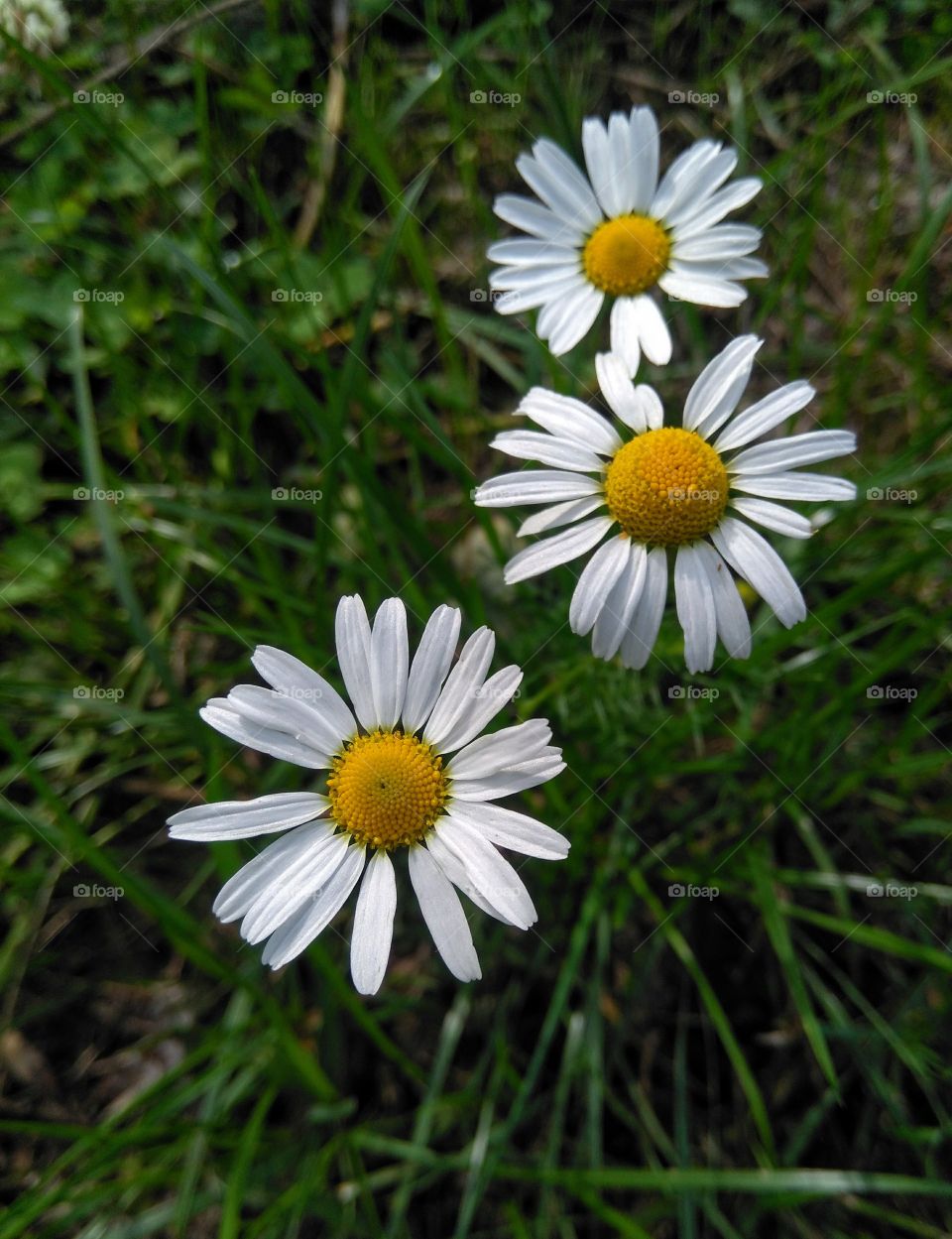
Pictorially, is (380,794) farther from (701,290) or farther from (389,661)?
(701,290)

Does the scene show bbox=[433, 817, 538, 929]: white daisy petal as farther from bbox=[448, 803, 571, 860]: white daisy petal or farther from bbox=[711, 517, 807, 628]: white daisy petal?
bbox=[711, 517, 807, 628]: white daisy petal

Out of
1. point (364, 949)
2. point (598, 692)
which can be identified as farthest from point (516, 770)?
point (598, 692)

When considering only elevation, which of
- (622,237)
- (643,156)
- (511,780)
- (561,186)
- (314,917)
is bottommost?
(314,917)

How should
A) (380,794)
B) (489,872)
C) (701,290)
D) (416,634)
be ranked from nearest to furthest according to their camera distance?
1. (489,872)
2. (380,794)
3. (701,290)
4. (416,634)

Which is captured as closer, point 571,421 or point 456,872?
point 456,872

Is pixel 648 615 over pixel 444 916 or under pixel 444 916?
over

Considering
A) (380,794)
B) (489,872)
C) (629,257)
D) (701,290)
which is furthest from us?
(629,257)

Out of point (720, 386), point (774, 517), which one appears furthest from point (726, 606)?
point (720, 386)
